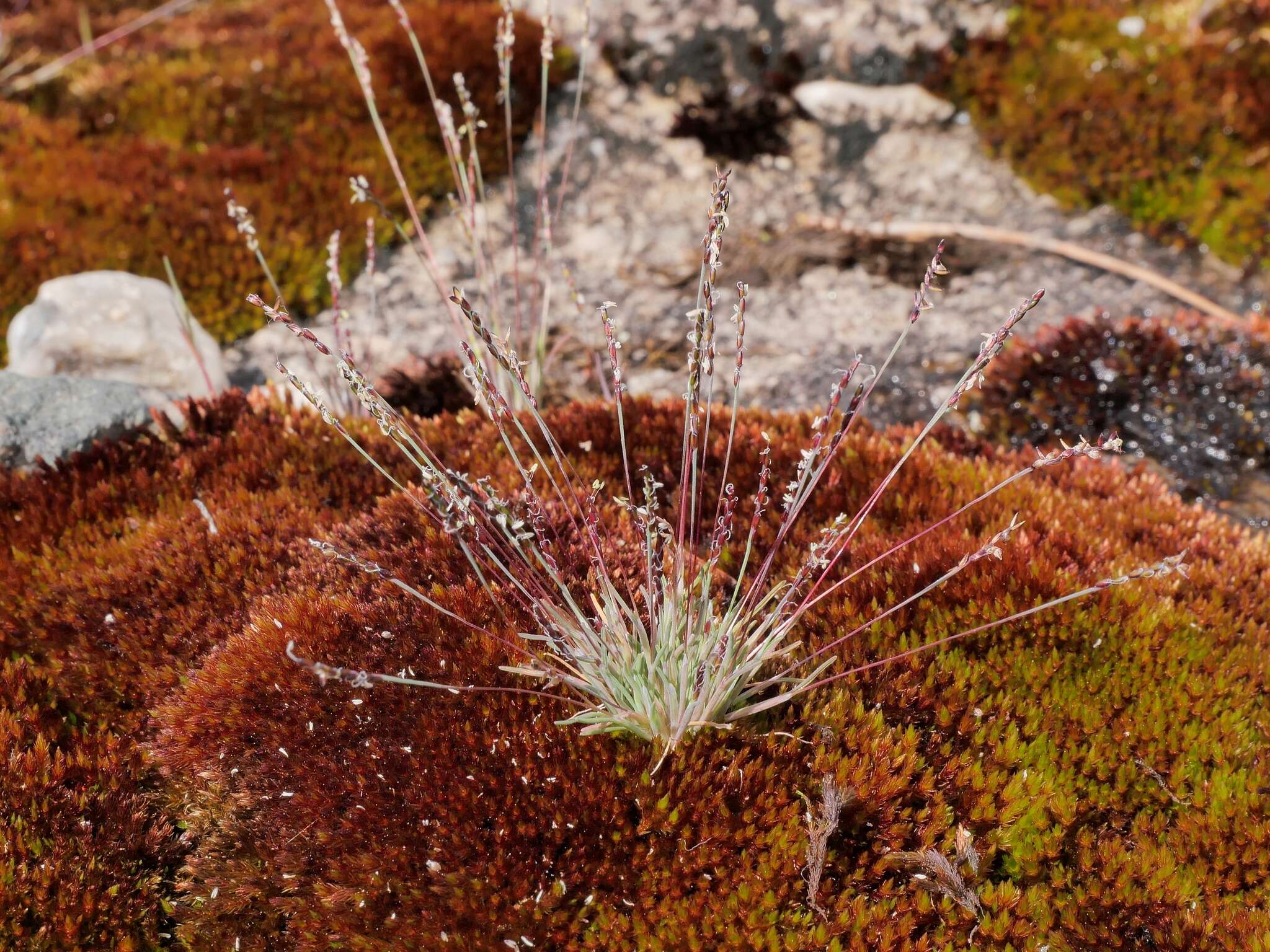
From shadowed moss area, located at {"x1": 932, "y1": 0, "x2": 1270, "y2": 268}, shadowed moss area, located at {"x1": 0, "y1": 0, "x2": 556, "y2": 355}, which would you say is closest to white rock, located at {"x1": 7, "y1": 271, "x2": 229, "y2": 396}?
shadowed moss area, located at {"x1": 0, "y1": 0, "x2": 556, "y2": 355}

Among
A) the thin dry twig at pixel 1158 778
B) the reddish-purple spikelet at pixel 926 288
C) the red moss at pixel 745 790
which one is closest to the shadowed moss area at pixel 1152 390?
the red moss at pixel 745 790

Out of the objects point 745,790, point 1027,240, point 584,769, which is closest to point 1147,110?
point 1027,240

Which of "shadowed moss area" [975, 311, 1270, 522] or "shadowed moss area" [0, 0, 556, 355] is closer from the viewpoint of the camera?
"shadowed moss area" [975, 311, 1270, 522]

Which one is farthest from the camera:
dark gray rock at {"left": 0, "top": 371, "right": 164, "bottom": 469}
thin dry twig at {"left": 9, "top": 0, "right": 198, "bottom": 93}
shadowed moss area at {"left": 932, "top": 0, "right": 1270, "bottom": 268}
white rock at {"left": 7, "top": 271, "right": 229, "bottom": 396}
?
thin dry twig at {"left": 9, "top": 0, "right": 198, "bottom": 93}

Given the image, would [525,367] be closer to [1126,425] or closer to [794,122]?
[1126,425]

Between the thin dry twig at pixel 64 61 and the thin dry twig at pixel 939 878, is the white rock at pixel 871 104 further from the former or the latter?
the thin dry twig at pixel 939 878

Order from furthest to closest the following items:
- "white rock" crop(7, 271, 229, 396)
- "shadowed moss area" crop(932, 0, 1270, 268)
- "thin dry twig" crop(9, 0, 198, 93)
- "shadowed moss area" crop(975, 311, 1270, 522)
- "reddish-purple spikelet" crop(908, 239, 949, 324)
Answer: "thin dry twig" crop(9, 0, 198, 93), "shadowed moss area" crop(932, 0, 1270, 268), "white rock" crop(7, 271, 229, 396), "shadowed moss area" crop(975, 311, 1270, 522), "reddish-purple spikelet" crop(908, 239, 949, 324)

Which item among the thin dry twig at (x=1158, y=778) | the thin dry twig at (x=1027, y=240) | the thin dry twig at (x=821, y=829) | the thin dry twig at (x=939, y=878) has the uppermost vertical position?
the thin dry twig at (x=1027, y=240)

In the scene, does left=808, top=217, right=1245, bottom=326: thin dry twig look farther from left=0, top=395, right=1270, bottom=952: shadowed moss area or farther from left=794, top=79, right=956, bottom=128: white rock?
left=0, top=395, right=1270, bottom=952: shadowed moss area
